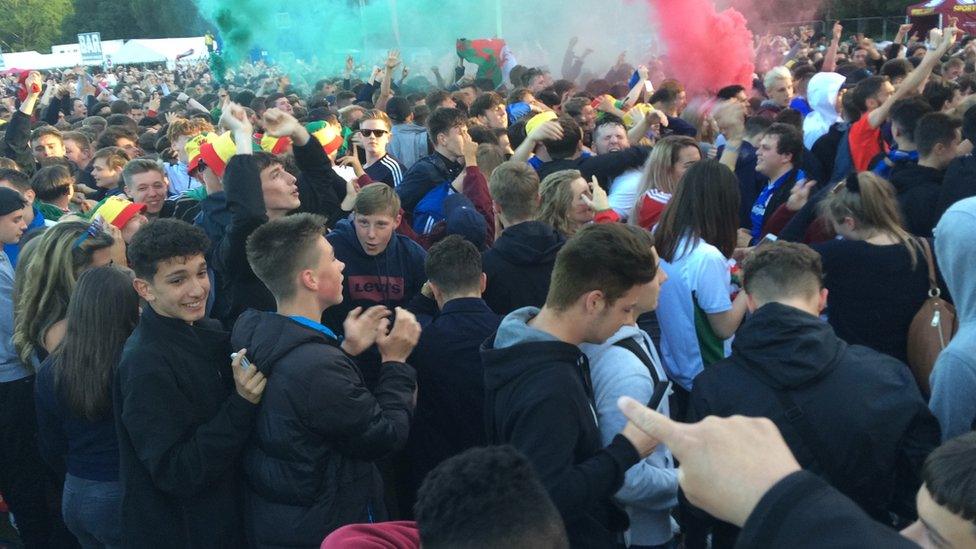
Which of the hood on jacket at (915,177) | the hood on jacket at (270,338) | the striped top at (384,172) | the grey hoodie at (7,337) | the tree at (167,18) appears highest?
the tree at (167,18)

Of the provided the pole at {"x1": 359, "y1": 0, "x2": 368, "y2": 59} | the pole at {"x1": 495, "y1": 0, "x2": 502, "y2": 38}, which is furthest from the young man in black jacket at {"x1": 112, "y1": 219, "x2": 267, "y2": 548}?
the pole at {"x1": 359, "y1": 0, "x2": 368, "y2": 59}

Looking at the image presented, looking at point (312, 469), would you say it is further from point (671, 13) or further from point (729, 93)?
point (671, 13)

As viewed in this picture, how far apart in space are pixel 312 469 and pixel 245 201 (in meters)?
1.63

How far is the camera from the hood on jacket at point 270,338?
10.1 feet

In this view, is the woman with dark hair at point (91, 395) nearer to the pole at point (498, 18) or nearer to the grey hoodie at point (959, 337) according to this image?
the grey hoodie at point (959, 337)

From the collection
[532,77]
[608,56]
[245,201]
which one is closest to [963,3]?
[608,56]

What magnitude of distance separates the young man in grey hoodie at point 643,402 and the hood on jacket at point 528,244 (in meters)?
1.19

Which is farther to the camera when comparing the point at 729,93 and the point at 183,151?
the point at 729,93

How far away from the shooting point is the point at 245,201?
416cm

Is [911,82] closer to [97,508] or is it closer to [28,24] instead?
[97,508]

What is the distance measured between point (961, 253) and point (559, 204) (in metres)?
2.26

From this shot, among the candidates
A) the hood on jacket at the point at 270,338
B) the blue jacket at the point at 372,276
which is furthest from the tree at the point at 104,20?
the hood on jacket at the point at 270,338

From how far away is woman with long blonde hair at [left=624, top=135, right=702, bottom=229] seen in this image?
534 cm

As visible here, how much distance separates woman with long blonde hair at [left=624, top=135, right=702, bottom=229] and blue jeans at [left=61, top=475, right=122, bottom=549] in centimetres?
338
